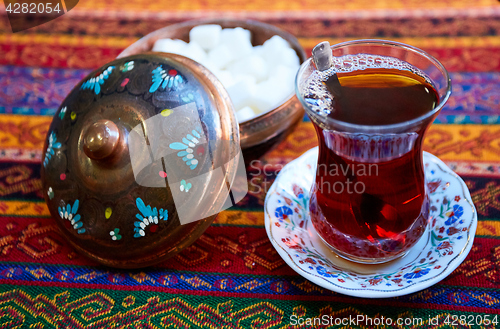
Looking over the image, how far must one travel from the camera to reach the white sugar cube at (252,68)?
1.20 m

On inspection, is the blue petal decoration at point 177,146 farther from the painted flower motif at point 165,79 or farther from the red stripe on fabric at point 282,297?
the red stripe on fabric at point 282,297

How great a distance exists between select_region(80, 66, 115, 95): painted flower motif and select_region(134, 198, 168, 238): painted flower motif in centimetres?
29

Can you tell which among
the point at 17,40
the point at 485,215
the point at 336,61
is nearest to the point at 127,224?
the point at 336,61

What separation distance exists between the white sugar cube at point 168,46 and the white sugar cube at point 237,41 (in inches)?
5.3

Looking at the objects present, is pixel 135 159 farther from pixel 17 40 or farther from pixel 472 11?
pixel 472 11

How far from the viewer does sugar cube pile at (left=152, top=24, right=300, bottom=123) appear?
1.08 meters

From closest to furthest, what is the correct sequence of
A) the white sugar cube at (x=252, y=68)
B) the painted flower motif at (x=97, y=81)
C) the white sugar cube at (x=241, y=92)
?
the painted flower motif at (x=97, y=81) < the white sugar cube at (x=241, y=92) < the white sugar cube at (x=252, y=68)

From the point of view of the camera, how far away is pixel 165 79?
0.90 m

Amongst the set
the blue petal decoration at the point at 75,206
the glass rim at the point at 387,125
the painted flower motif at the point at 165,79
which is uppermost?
the glass rim at the point at 387,125

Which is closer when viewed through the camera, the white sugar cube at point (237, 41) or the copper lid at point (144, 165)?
the copper lid at point (144, 165)

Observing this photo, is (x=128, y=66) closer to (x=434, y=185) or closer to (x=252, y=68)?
(x=252, y=68)

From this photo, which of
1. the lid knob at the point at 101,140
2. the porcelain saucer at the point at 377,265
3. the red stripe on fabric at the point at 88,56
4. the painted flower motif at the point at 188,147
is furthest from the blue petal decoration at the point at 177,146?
the red stripe on fabric at the point at 88,56

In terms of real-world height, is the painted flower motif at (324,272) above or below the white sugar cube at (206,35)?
below

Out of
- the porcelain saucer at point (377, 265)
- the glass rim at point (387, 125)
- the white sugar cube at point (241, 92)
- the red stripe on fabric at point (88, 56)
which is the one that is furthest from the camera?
the red stripe on fabric at point (88, 56)
